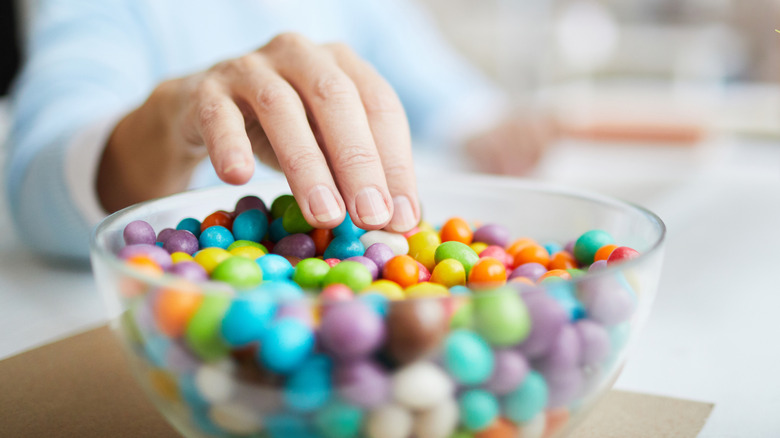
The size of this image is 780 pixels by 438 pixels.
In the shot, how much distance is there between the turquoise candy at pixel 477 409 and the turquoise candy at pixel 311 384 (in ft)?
0.23

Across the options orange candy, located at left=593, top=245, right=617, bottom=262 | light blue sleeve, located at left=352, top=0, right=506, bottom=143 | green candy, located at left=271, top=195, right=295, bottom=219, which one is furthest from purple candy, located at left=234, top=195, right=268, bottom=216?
light blue sleeve, located at left=352, top=0, right=506, bottom=143

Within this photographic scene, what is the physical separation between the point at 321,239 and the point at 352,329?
0.91 feet

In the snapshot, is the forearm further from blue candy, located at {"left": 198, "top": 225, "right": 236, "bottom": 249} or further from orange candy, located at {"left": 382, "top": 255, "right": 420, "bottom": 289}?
orange candy, located at {"left": 382, "top": 255, "right": 420, "bottom": 289}

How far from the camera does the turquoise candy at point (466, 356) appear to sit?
0.30 metres

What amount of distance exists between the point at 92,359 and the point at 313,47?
0.39m

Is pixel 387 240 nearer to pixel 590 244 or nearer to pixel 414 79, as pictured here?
pixel 590 244

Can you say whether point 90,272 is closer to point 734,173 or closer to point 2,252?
point 2,252

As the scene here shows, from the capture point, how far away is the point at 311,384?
0.31 m

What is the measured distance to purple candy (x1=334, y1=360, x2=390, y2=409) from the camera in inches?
11.9

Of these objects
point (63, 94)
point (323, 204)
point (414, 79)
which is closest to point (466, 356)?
point (323, 204)

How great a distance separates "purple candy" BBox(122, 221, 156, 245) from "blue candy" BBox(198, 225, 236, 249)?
0.04 metres

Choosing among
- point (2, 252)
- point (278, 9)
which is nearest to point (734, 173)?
point (278, 9)

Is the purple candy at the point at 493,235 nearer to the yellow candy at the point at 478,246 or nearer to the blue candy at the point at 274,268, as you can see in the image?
the yellow candy at the point at 478,246

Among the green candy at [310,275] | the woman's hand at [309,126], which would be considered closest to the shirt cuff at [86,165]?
the woman's hand at [309,126]
